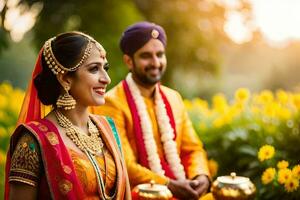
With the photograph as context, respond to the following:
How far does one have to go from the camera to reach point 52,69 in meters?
3.15

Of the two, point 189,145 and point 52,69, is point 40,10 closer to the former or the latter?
point 189,145

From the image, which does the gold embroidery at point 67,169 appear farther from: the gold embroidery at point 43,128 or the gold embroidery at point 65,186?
the gold embroidery at point 43,128

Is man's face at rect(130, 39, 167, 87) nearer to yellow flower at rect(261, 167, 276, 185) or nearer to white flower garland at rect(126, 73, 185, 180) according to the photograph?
white flower garland at rect(126, 73, 185, 180)

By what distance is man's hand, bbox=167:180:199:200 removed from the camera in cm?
418

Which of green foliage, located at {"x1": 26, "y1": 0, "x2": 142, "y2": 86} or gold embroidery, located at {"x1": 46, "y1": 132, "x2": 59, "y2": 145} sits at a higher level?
green foliage, located at {"x1": 26, "y1": 0, "x2": 142, "y2": 86}

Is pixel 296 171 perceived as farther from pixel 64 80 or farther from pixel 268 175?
pixel 64 80

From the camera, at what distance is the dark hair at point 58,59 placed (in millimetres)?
3146

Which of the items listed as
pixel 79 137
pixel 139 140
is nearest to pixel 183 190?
pixel 139 140

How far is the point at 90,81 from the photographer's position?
10.6 feet

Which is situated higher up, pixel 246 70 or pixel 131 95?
pixel 246 70

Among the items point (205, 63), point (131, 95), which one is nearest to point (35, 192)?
point (131, 95)

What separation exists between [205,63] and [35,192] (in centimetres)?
1262

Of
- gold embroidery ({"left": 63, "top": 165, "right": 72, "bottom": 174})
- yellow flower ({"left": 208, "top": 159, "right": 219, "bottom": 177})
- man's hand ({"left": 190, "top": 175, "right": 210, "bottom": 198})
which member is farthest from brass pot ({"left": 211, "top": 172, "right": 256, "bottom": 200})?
yellow flower ({"left": 208, "top": 159, "right": 219, "bottom": 177})

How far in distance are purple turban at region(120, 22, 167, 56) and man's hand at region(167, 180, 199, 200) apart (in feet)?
4.09
